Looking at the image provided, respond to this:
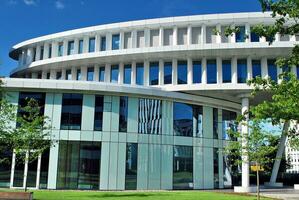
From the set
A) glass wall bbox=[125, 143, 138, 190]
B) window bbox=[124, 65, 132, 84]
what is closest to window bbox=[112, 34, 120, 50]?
window bbox=[124, 65, 132, 84]

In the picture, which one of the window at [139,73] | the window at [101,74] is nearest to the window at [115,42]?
the window at [101,74]

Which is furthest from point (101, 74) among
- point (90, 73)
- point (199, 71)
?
point (199, 71)

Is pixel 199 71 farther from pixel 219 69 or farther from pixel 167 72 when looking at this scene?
pixel 167 72

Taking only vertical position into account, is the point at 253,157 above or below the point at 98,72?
below

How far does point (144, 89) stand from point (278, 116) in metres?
21.9

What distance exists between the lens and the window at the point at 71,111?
1213 inches

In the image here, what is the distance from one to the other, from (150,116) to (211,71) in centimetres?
758

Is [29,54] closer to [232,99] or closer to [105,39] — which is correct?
[105,39]

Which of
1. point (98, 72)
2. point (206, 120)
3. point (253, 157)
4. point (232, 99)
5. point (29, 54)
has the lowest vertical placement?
point (253, 157)

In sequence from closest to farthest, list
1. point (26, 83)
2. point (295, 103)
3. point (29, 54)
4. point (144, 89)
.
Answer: point (295, 103), point (26, 83), point (144, 89), point (29, 54)

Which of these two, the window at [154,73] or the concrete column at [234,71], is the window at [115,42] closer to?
the window at [154,73]

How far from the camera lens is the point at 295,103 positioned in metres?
10.6

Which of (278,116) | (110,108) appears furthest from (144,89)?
(278,116)

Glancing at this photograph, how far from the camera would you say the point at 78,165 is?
30.3 meters
